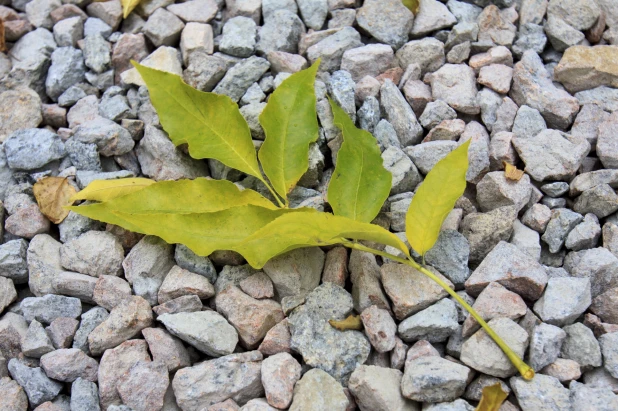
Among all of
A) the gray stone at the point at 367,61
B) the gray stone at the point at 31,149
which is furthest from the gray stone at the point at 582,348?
the gray stone at the point at 31,149

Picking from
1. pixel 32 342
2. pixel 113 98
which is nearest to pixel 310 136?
pixel 113 98

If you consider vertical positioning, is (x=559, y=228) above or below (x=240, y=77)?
below

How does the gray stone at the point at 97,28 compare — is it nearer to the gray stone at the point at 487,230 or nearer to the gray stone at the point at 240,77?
the gray stone at the point at 240,77

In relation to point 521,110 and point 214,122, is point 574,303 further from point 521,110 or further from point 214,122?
point 214,122

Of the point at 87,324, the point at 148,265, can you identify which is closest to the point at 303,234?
the point at 148,265

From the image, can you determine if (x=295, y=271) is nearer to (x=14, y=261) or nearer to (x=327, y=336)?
(x=327, y=336)

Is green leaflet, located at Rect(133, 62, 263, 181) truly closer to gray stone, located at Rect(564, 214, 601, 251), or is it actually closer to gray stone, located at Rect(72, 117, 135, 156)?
gray stone, located at Rect(72, 117, 135, 156)

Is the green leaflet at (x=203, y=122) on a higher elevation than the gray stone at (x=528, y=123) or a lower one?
higher
